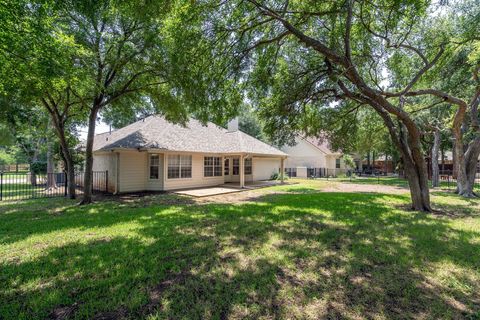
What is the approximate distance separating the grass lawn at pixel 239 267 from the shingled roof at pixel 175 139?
A: 6812 mm

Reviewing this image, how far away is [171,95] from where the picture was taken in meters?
11.5

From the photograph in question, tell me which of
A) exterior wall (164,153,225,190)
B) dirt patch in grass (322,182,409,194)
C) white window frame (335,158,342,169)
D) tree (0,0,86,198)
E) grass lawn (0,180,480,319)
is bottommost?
grass lawn (0,180,480,319)

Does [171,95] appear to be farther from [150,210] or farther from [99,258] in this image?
[99,258]

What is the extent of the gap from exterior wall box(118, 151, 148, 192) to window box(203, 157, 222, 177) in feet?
13.3

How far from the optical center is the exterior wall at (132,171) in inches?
523

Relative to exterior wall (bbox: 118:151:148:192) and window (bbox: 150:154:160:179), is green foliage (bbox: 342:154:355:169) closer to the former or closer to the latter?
window (bbox: 150:154:160:179)

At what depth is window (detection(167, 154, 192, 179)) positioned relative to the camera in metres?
14.5

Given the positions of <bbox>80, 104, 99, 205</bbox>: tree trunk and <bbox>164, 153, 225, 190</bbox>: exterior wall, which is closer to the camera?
<bbox>80, 104, 99, 205</bbox>: tree trunk

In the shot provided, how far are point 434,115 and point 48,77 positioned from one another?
1059 inches

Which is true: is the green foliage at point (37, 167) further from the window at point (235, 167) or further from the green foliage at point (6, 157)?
the green foliage at point (6, 157)

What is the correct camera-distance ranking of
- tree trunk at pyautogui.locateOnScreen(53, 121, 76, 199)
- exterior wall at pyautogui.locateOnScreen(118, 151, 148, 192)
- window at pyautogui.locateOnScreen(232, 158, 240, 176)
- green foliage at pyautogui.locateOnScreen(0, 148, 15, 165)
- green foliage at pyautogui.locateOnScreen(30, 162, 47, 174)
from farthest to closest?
green foliage at pyautogui.locateOnScreen(0, 148, 15, 165) → window at pyautogui.locateOnScreen(232, 158, 240, 176) → green foliage at pyautogui.locateOnScreen(30, 162, 47, 174) → exterior wall at pyautogui.locateOnScreen(118, 151, 148, 192) → tree trunk at pyautogui.locateOnScreen(53, 121, 76, 199)

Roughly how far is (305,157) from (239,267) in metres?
28.5

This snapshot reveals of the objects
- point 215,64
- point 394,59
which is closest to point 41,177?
point 215,64

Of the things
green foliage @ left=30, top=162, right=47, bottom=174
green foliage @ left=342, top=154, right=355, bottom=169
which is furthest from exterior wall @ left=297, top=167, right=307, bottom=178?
green foliage @ left=30, top=162, right=47, bottom=174
